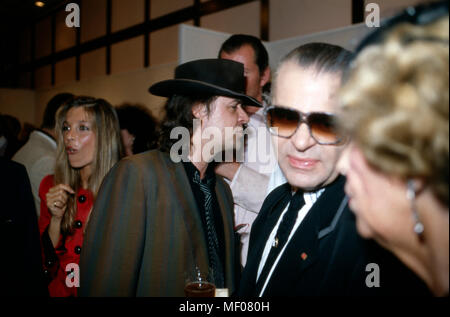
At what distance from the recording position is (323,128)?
104 cm

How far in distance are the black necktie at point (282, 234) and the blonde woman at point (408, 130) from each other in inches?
21.5

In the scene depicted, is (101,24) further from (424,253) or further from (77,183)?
(424,253)

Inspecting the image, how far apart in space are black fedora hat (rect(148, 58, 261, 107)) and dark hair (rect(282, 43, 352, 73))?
766 mm

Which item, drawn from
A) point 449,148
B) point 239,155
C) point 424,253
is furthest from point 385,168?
point 239,155

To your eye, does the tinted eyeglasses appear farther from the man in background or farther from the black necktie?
the man in background

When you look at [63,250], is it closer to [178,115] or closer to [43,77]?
[178,115]

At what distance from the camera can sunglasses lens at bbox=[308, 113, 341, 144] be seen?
1.03 meters

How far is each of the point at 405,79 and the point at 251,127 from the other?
219cm

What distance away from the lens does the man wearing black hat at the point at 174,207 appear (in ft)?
4.96

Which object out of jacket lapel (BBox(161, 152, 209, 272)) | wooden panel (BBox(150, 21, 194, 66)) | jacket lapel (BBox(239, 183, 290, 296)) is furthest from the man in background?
wooden panel (BBox(150, 21, 194, 66))

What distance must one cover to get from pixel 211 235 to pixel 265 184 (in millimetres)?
640

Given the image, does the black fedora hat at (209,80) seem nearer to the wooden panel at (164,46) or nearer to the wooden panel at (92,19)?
the wooden panel at (164,46)

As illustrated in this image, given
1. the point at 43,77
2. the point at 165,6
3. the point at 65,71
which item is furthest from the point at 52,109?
the point at 43,77
